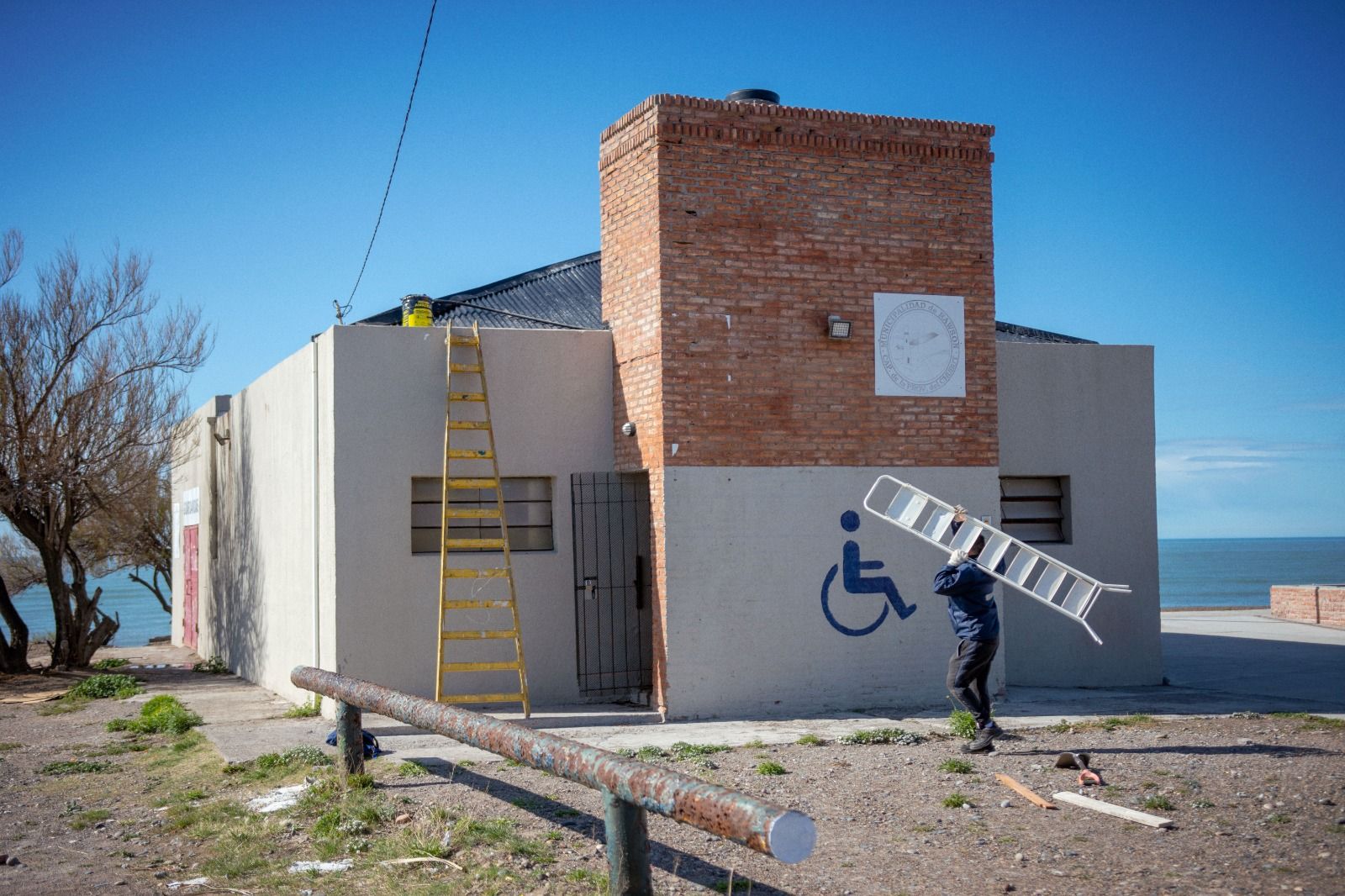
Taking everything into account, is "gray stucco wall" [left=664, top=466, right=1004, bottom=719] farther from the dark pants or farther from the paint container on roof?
the paint container on roof

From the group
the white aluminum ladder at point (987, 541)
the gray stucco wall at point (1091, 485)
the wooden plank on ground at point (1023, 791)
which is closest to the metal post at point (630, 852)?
the wooden plank on ground at point (1023, 791)

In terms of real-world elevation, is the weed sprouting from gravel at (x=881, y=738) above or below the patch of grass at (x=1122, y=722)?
above

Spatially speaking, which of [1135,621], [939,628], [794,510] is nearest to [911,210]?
[794,510]

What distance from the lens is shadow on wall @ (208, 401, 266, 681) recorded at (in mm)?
16078

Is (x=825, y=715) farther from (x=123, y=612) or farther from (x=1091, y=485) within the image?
(x=123, y=612)

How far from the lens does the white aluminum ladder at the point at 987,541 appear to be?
32.7ft

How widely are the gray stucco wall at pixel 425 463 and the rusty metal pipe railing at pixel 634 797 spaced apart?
4438 mm

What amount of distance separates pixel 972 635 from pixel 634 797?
15.6 feet

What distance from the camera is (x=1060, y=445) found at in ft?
45.1

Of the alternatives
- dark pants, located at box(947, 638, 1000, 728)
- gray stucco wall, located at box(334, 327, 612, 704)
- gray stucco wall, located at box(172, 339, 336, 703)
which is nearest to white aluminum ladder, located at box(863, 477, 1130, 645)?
dark pants, located at box(947, 638, 1000, 728)

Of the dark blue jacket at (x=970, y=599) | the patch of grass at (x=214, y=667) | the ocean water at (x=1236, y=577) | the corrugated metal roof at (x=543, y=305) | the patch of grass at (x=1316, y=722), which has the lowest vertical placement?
the ocean water at (x=1236, y=577)

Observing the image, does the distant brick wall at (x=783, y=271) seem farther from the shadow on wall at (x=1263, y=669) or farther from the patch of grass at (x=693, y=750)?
the shadow on wall at (x=1263, y=669)

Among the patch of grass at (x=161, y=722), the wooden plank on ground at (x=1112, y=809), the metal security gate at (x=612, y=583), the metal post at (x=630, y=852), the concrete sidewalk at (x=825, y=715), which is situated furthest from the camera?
the metal security gate at (x=612, y=583)

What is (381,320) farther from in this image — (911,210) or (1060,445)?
(1060,445)
